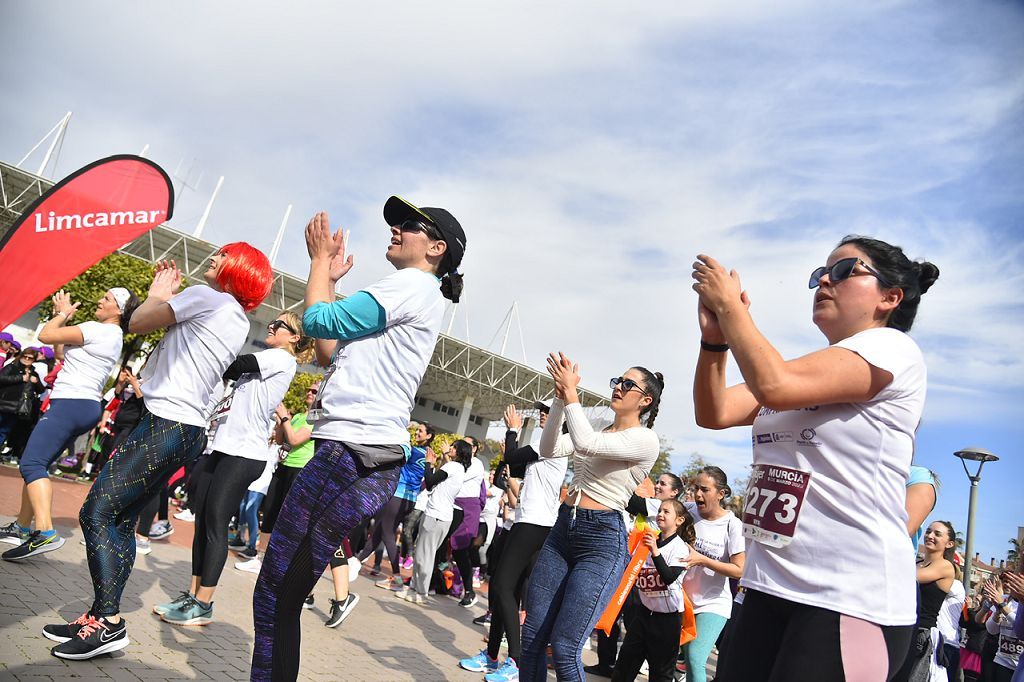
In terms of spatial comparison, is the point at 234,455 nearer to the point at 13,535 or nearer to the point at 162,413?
the point at 162,413

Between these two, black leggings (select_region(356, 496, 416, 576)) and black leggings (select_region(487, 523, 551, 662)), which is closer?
black leggings (select_region(487, 523, 551, 662))

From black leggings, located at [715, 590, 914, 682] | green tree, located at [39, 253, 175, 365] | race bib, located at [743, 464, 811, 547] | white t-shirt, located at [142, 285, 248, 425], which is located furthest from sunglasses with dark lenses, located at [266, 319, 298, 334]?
green tree, located at [39, 253, 175, 365]

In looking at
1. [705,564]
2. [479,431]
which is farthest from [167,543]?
[479,431]

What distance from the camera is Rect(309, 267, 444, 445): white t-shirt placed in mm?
2979

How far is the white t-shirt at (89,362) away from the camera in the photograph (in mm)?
5746

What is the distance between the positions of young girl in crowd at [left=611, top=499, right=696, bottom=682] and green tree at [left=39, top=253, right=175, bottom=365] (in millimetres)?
28187

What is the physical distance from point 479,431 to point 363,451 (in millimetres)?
82159

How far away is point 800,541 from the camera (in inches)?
78.8

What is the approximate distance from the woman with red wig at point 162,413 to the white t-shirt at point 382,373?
4.43ft

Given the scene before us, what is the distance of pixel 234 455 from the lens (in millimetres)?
5219

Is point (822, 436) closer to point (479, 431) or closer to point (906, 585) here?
point (906, 585)

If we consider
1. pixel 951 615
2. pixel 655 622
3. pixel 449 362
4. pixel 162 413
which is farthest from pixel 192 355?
pixel 449 362

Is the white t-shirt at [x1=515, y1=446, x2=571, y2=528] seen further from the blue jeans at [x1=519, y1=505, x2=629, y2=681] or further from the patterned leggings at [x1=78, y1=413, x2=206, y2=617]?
the patterned leggings at [x1=78, y1=413, x2=206, y2=617]

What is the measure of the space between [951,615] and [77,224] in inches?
370
